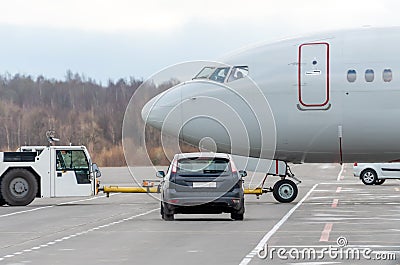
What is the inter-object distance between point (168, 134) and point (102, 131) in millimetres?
56770

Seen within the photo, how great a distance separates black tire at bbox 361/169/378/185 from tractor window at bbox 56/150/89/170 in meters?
18.9

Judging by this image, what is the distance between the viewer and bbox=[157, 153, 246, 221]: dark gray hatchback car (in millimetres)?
20344

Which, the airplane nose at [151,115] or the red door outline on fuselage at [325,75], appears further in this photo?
the airplane nose at [151,115]

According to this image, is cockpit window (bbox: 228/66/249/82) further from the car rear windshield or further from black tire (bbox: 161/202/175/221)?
black tire (bbox: 161/202/175/221)

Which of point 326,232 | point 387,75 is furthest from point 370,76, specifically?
point 326,232

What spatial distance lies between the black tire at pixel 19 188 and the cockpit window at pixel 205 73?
548 centimetres

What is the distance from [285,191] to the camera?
27.0 metres

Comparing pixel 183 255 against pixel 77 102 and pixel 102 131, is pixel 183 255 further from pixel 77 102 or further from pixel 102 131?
pixel 77 102

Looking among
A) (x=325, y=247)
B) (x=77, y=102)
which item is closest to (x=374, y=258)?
(x=325, y=247)

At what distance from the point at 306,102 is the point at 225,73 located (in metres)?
2.32

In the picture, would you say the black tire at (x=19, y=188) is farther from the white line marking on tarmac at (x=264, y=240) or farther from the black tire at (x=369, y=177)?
the black tire at (x=369, y=177)

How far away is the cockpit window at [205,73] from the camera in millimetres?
26178

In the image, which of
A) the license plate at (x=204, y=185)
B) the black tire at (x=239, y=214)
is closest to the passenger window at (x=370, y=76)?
the black tire at (x=239, y=214)

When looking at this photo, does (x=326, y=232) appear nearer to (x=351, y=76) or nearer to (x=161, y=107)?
(x=351, y=76)
